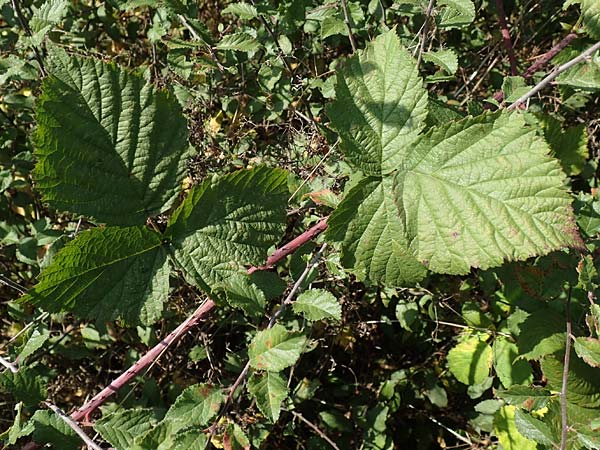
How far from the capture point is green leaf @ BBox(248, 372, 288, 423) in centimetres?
130

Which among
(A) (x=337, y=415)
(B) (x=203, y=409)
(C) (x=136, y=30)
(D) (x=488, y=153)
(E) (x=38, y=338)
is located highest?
(C) (x=136, y=30)

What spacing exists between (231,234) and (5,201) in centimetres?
153

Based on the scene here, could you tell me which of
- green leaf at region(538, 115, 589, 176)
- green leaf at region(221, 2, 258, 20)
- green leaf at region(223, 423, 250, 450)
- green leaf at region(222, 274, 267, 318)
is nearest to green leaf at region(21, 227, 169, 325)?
green leaf at region(222, 274, 267, 318)

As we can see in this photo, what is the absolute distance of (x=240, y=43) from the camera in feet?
6.17

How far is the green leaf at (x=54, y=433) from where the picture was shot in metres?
1.33

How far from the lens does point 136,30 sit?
8.77 feet

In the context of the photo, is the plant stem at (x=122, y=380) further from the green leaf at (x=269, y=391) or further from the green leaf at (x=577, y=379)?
the green leaf at (x=577, y=379)

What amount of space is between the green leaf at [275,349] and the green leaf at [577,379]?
3.10 feet

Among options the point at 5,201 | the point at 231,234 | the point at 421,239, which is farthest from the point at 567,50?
the point at 5,201

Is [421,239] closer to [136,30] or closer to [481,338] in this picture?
[481,338]

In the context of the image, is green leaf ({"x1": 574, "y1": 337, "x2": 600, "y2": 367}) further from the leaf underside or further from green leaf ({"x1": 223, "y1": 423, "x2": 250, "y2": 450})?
green leaf ({"x1": 223, "y1": 423, "x2": 250, "y2": 450})

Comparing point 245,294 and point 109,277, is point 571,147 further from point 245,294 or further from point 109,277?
point 109,277

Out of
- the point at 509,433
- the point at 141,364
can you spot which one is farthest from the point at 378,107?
the point at 509,433

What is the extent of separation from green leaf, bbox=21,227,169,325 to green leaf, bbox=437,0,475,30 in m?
1.00
